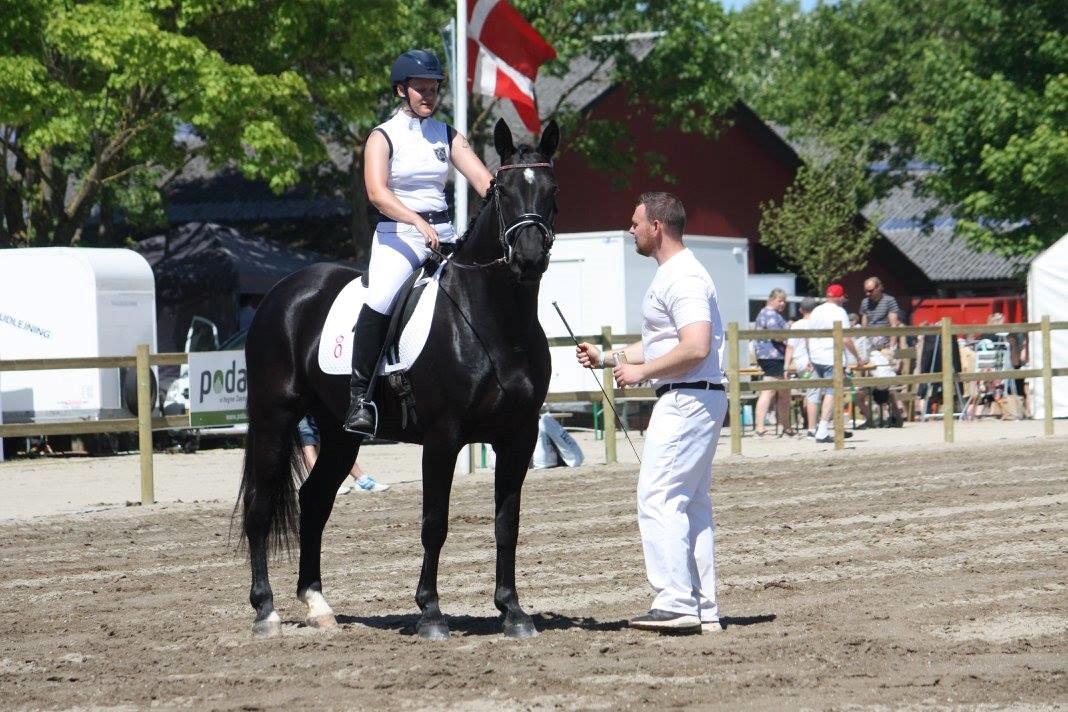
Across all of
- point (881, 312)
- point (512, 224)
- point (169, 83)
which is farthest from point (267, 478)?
point (881, 312)

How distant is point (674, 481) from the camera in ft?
23.3

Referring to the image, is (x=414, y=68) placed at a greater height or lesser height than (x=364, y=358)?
greater

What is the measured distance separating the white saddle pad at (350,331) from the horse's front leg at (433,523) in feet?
1.38

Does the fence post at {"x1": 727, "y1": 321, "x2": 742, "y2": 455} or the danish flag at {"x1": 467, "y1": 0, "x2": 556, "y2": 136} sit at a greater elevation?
the danish flag at {"x1": 467, "y1": 0, "x2": 556, "y2": 136}

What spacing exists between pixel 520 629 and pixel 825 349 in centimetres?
1449

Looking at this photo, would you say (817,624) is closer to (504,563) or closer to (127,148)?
(504,563)

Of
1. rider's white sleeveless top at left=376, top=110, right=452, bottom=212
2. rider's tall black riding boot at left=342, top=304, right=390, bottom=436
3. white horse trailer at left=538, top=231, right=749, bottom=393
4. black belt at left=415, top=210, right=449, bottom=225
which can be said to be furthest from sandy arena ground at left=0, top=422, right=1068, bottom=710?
white horse trailer at left=538, top=231, right=749, bottom=393

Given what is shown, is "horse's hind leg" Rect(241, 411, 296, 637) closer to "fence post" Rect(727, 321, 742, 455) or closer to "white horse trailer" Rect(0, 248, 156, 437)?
"fence post" Rect(727, 321, 742, 455)

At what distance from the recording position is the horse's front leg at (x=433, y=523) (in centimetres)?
717

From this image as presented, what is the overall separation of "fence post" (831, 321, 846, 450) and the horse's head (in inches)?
494

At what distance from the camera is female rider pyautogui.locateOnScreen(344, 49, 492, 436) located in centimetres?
745

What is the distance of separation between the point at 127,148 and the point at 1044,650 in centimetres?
2301

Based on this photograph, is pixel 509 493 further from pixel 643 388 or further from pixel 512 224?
pixel 643 388

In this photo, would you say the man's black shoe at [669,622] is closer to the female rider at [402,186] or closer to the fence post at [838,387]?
the female rider at [402,186]
